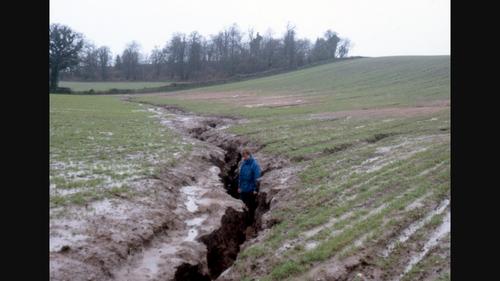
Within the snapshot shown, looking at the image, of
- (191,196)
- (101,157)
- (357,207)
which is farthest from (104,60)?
(357,207)

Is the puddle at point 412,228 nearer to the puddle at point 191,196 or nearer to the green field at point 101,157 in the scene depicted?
the puddle at point 191,196

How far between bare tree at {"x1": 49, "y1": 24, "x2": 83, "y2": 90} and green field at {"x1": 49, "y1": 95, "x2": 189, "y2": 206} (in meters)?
A: 60.3

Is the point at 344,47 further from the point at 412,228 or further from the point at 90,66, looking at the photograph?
the point at 412,228

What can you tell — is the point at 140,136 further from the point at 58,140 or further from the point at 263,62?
the point at 263,62

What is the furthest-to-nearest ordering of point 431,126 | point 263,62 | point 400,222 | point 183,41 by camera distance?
point 183,41 → point 263,62 → point 431,126 → point 400,222

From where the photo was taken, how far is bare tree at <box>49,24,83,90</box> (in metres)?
79.1

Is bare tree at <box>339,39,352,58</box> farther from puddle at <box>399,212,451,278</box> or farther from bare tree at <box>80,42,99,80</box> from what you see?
puddle at <box>399,212,451,278</box>

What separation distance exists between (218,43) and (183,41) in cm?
1010

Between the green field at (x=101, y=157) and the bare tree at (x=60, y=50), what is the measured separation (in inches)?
2375

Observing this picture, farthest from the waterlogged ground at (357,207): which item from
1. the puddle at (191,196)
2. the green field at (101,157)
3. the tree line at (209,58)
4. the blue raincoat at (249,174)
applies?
the tree line at (209,58)

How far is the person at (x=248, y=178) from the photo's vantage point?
499 inches

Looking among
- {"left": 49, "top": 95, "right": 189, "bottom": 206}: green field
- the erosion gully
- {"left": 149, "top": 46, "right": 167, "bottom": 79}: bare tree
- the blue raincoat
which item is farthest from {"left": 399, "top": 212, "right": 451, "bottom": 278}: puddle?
{"left": 149, "top": 46, "right": 167, "bottom": 79}: bare tree

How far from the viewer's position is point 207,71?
110 meters

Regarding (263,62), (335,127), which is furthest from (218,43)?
(335,127)
